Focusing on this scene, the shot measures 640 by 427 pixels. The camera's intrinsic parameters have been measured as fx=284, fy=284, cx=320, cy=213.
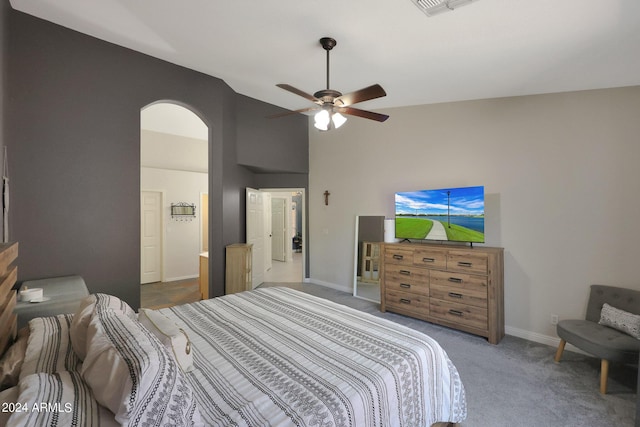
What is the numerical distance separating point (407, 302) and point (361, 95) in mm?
2728

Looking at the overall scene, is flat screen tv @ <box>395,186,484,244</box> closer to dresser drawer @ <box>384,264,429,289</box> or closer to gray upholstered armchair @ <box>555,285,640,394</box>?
dresser drawer @ <box>384,264,429,289</box>

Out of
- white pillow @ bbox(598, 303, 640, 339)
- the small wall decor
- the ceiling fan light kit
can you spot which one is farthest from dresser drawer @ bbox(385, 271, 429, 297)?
the small wall decor

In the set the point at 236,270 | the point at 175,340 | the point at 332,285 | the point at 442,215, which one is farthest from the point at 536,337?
the point at 236,270

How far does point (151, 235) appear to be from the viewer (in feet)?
19.6

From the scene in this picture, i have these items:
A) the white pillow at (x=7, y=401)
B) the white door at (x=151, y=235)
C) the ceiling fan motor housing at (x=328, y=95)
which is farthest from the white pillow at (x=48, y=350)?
the white door at (x=151, y=235)

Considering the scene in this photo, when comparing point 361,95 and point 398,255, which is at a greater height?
point 361,95

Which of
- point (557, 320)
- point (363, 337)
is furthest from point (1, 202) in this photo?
point (557, 320)

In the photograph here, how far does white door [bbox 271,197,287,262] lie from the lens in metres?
8.34

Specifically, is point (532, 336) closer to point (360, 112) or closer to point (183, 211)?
point (360, 112)

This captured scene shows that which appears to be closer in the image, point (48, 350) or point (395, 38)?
point (48, 350)

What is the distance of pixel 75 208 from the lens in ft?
9.53

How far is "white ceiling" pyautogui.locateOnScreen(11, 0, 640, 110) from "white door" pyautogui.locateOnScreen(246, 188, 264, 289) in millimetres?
2359

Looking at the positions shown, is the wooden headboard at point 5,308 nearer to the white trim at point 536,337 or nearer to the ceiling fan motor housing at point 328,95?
the ceiling fan motor housing at point 328,95

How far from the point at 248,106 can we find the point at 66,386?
4.41 meters
